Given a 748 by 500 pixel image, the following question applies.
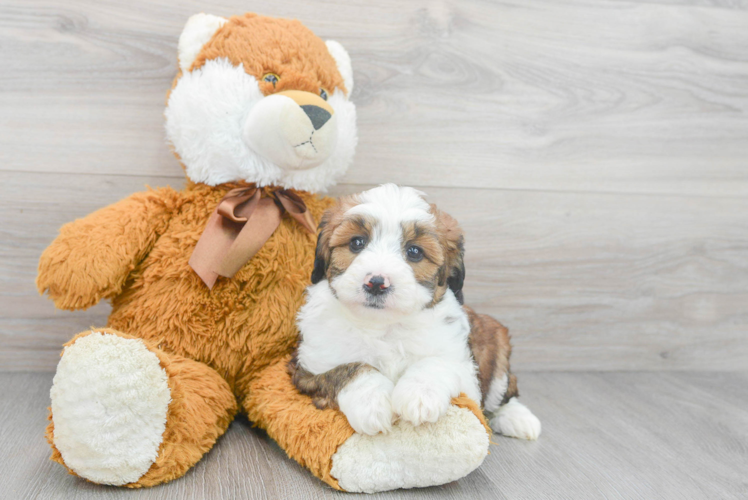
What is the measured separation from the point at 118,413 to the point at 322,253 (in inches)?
21.4

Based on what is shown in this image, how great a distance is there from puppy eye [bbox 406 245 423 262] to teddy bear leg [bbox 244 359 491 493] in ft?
1.05

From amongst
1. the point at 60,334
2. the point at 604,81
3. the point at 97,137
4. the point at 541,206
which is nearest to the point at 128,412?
the point at 60,334

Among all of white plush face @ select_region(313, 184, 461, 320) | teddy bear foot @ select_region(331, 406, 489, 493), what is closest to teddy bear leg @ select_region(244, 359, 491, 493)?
teddy bear foot @ select_region(331, 406, 489, 493)

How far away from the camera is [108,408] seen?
3.72 feet

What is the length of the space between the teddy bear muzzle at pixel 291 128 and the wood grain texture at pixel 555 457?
74 centimetres

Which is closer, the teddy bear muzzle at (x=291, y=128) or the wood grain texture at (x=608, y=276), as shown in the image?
the teddy bear muzzle at (x=291, y=128)

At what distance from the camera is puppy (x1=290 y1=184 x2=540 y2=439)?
117 cm

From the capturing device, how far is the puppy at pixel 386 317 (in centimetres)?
117

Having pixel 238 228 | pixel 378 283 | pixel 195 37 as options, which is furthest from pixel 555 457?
pixel 195 37

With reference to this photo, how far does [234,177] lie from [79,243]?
41 centimetres

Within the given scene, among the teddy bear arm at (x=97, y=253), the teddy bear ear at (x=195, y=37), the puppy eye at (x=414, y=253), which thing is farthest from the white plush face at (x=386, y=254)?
the teddy bear ear at (x=195, y=37)

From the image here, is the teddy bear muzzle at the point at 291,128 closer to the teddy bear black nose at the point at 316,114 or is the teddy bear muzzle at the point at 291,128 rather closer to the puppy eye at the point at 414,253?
the teddy bear black nose at the point at 316,114

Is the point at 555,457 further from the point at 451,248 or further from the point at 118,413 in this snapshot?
the point at 118,413

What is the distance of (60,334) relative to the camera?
185 cm
